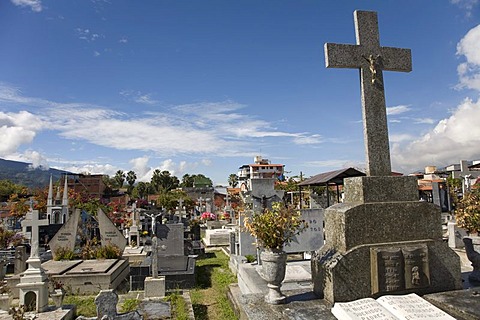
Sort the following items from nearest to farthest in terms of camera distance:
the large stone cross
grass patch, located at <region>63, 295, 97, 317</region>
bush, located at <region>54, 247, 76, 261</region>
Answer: the large stone cross
grass patch, located at <region>63, 295, 97, 317</region>
bush, located at <region>54, 247, 76, 261</region>

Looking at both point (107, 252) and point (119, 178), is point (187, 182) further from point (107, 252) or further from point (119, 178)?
point (107, 252)

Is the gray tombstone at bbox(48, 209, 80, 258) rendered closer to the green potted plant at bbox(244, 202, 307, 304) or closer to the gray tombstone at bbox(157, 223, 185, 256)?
the gray tombstone at bbox(157, 223, 185, 256)

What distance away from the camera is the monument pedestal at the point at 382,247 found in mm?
4383

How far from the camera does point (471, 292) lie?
4.49 metres

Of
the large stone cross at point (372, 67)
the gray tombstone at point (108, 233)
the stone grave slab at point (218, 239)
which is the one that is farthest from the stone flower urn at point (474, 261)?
the stone grave slab at point (218, 239)

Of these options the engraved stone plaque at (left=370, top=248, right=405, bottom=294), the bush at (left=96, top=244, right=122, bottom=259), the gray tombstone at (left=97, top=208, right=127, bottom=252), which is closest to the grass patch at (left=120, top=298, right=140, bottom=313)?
the bush at (left=96, top=244, right=122, bottom=259)

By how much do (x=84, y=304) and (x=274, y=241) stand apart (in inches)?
204

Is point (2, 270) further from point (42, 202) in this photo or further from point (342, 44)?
point (42, 202)

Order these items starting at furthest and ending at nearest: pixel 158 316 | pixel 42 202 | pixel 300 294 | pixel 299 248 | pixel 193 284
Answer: pixel 42 202 < pixel 299 248 < pixel 193 284 < pixel 158 316 < pixel 300 294

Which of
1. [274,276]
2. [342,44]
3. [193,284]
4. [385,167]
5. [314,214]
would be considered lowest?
[193,284]

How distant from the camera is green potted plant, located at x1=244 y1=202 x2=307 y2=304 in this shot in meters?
4.38

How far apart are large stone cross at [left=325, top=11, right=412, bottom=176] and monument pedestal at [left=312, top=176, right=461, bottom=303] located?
44 cm

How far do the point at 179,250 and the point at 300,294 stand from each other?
579 centimetres

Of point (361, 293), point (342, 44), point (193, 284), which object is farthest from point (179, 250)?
point (342, 44)
